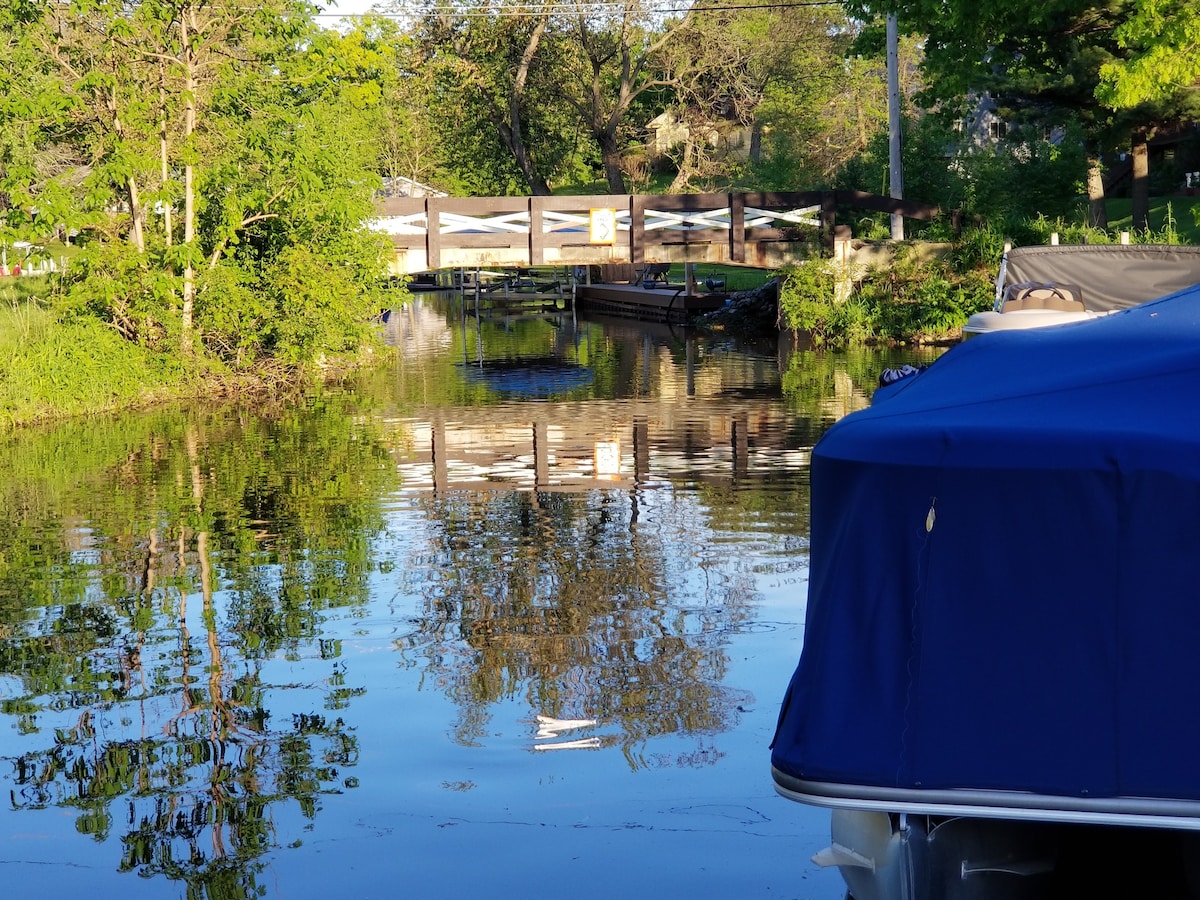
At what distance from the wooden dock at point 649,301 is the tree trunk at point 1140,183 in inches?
498

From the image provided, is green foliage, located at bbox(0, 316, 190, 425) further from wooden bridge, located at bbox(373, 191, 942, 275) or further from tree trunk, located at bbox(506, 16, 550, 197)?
tree trunk, located at bbox(506, 16, 550, 197)

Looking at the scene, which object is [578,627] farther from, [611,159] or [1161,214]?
[611,159]

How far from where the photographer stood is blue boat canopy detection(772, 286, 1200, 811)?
15.7 feet

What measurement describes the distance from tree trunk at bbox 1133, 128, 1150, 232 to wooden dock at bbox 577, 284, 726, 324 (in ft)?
41.5

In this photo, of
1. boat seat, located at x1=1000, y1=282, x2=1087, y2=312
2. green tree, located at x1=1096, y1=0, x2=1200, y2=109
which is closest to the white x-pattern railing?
green tree, located at x1=1096, y1=0, x2=1200, y2=109

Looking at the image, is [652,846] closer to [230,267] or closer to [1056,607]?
[1056,607]

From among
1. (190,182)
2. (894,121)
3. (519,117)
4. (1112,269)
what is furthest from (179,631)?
(519,117)

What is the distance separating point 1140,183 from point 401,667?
34397 millimetres

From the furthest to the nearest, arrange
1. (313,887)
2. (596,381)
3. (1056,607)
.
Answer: (596,381) → (313,887) → (1056,607)

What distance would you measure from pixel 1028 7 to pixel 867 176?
11918 millimetres

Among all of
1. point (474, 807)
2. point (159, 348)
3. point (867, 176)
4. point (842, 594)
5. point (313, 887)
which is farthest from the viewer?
point (867, 176)

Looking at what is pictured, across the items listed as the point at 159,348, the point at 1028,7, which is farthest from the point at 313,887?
the point at 1028,7

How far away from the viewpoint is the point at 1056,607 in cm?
489

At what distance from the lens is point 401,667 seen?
389 inches
